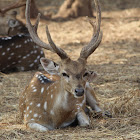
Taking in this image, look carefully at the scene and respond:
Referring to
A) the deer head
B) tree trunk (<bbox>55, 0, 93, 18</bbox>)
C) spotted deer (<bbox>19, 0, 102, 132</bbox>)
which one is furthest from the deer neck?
tree trunk (<bbox>55, 0, 93, 18</bbox>)

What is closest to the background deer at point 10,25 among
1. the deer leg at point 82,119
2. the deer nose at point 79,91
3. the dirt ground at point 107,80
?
the dirt ground at point 107,80

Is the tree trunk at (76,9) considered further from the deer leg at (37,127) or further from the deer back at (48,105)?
the deer leg at (37,127)

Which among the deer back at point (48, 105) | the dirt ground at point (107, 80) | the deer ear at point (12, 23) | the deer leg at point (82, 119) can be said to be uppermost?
the deer ear at point (12, 23)

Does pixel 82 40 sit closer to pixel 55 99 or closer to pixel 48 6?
pixel 48 6

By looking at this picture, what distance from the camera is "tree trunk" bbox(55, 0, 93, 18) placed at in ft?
43.9

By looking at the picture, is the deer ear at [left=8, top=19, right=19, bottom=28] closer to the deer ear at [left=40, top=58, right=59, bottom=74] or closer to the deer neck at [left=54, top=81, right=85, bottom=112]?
the deer ear at [left=40, top=58, right=59, bottom=74]

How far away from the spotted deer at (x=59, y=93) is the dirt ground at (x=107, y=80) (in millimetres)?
163

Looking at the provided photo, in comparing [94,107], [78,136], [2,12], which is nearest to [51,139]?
[78,136]

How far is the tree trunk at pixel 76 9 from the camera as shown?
13.4m

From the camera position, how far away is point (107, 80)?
736 cm

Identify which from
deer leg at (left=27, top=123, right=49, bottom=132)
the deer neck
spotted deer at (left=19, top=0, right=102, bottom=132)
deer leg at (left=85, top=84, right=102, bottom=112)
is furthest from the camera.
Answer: deer leg at (left=85, top=84, right=102, bottom=112)

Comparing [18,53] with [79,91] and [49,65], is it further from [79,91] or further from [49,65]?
[79,91]

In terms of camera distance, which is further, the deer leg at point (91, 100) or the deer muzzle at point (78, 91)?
the deer leg at point (91, 100)

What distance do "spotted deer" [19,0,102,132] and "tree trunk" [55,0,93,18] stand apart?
8.32m
